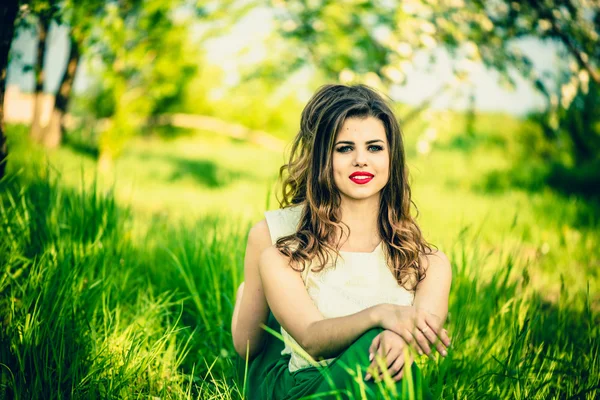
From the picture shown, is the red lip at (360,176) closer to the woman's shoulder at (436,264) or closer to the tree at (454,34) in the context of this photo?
the woman's shoulder at (436,264)

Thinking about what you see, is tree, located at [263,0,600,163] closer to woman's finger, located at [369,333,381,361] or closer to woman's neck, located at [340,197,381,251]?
woman's neck, located at [340,197,381,251]

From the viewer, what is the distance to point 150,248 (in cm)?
302

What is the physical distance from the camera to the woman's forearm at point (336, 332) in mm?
1372

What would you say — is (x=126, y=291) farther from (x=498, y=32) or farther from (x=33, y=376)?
(x=498, y=32)

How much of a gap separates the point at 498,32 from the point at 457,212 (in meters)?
1.86

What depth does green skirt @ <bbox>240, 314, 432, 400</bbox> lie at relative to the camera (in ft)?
4.15

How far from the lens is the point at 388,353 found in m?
1.29

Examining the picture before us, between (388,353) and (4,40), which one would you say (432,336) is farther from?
(4,40)

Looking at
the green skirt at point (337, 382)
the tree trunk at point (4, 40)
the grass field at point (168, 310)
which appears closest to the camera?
the green skirt at point (337, 382)

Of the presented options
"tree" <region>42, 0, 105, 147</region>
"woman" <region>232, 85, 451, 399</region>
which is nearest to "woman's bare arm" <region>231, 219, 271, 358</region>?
"woman" <region>232, 85, 451, 399</region>

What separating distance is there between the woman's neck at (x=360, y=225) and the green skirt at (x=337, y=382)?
420mm

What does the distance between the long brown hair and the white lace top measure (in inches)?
1.4

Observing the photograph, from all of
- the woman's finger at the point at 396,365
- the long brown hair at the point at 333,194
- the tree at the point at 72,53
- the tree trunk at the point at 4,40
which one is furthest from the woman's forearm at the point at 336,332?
the tree at the point at 72,53

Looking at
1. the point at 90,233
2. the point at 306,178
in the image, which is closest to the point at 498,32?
the point at 306,178
